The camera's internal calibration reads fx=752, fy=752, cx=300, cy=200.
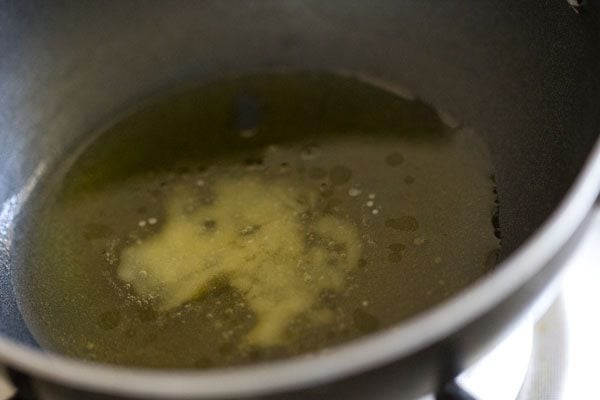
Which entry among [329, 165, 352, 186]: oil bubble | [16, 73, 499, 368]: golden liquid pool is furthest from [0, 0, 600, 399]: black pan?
[329, 165, 352, 186]: oil bubble

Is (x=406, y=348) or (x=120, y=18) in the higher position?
(x=406, y=348)

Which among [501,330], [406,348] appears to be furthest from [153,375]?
[501,330]

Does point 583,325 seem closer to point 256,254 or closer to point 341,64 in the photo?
point 256,254

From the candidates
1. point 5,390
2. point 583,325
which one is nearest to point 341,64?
point 583,325

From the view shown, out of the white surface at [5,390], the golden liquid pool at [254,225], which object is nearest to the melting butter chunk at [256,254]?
the golden liquid pool at [254,225]

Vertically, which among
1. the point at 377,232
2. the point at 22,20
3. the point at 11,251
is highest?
the point at 377,232

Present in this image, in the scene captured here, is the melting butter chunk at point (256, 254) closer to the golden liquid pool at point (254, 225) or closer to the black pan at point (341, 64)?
the golden liquid pool at point (254, 225)

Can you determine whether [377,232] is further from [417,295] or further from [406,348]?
[406,348]

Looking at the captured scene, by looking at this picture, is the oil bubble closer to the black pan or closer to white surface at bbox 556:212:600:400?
the black pan
